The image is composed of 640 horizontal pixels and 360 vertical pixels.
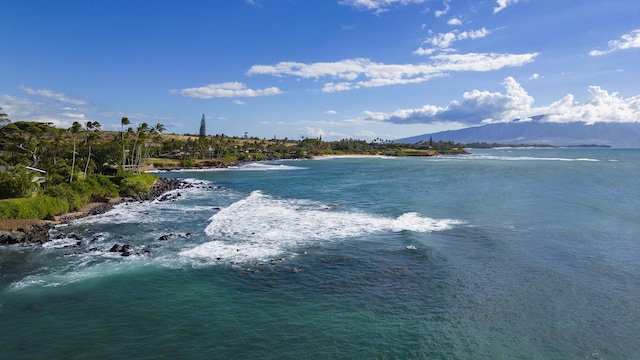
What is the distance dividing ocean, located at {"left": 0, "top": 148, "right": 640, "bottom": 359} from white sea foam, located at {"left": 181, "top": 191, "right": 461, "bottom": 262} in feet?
A: 0.83

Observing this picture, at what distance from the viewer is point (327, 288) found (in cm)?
2256

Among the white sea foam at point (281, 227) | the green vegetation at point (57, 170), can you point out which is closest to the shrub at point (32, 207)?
the green vegetation at point (57, 170)

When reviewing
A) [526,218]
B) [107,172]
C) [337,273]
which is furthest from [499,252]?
[107,172]

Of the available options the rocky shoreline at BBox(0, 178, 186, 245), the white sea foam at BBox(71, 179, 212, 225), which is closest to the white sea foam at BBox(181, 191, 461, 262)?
the white sea foam at BBox(71, 179, 212, 225)

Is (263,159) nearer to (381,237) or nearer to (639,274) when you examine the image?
(381,237)

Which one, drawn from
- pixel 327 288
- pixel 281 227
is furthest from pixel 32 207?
Result: pixel 327 288

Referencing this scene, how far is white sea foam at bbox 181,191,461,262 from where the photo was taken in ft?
97.7

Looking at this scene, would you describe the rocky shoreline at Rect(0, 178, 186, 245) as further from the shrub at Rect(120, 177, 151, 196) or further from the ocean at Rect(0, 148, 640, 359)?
the shrub at Rect(120, 177, 151, 196)

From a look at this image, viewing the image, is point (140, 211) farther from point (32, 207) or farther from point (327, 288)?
point (327, 288)

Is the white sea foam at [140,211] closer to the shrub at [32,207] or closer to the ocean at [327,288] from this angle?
the ocean at [327,288]

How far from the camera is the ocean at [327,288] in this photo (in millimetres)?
16688

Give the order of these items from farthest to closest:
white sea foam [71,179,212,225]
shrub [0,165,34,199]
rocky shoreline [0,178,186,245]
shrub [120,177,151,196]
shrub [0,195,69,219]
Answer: shrub [120,177,151,196] → white sea foam [71,179,212,225] → shrub [0,165,34,199] → shrub [0,195,69,219] → rocky shoreline [0,178,186,245]

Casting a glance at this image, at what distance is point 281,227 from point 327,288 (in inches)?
613

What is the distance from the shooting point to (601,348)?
16.5 metres
